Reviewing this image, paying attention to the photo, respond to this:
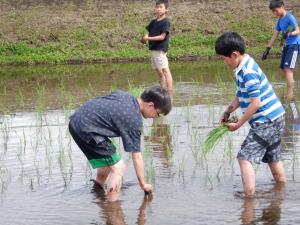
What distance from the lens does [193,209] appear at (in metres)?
5.16

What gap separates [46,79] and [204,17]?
22.7 feet

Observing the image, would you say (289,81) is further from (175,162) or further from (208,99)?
(175,162)

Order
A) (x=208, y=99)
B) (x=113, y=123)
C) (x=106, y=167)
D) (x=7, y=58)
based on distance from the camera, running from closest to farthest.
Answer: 1. (x=113, y=123)
2. (x=106, y=167)
3. (x=208, y=99)
4. (x=7, y=58)

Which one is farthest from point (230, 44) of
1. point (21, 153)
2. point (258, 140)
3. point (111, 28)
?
Answer: point (111, 28)

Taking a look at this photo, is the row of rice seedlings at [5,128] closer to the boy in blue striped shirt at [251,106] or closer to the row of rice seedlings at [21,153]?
the row of rice seedlings at [21,153]

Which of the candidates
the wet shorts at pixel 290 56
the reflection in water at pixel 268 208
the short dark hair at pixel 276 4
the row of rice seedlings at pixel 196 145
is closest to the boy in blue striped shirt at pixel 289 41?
the wet shorts at pixel 290 56

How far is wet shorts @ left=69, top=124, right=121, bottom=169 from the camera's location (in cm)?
522

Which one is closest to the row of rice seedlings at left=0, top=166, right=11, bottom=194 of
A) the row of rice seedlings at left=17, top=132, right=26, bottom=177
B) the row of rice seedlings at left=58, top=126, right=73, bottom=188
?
the row of rice seedlings at left=17, top=132, right=26, bottom=177

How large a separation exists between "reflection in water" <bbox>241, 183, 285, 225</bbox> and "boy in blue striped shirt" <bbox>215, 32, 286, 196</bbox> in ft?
0.47

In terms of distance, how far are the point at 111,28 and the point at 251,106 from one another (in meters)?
14.0

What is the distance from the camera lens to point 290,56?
10.1 m

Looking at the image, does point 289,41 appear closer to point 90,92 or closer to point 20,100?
point 90,92

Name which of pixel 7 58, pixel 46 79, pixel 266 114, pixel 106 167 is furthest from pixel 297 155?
pixel 7 58

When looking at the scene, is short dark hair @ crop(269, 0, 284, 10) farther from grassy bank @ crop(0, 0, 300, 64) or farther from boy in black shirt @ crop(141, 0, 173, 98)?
grassy bank @ crop(0, 0, 300, 64)
